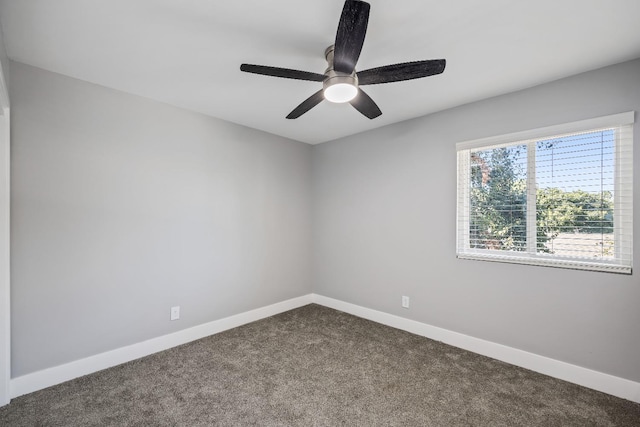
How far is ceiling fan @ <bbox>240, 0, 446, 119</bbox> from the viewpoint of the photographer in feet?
4.45

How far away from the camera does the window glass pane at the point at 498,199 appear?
8.28ft

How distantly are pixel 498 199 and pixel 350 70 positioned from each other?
1.89m

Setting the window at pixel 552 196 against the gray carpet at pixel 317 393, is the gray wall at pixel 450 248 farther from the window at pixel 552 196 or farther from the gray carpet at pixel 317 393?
the gray carpet at pixel 317 393

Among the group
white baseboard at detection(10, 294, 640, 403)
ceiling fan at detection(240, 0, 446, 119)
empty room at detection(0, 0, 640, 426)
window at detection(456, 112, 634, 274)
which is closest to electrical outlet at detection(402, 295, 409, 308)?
empty room at detection(0, 0, 640, 426)

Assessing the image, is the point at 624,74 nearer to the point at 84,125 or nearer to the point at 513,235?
the point at 513,235

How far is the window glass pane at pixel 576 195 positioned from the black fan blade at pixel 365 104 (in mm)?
1471

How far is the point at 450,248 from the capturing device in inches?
113

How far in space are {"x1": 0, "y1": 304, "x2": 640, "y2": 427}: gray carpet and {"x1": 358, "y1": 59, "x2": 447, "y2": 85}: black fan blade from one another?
2.11 metres

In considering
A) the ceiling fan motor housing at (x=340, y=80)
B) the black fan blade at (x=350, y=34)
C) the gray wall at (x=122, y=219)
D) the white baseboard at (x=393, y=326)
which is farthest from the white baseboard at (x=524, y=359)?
the black fan blade at (x=350, y=34)

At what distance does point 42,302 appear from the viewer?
6.98 ft

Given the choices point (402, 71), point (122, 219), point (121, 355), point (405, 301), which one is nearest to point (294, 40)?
point (402, 71)

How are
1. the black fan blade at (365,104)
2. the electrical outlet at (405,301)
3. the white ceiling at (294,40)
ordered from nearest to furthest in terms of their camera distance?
the white ceiling at (294,40)
the black fan blade at (365,104)
the electrical outlet at (405,301)

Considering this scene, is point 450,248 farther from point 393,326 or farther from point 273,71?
point 273,71

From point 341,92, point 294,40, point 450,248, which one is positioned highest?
point 294,40
